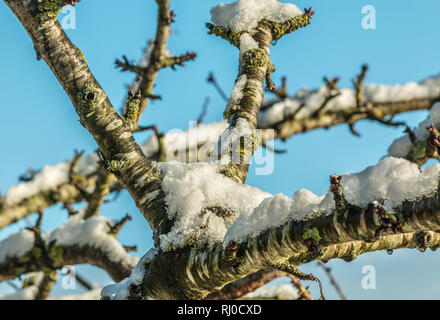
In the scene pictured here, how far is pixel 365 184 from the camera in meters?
1.34

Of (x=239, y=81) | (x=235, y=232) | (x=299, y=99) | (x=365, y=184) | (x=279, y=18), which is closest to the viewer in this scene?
(x=365, y=184)

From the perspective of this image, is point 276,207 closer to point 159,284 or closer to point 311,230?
point 311,230

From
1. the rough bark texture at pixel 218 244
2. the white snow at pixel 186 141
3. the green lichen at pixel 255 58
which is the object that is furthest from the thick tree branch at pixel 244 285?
the white snow at pixel 186 141

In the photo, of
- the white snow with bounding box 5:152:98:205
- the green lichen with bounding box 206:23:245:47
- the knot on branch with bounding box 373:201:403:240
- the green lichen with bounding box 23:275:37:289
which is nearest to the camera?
the knot on branch with bounding box 373:201:403:240

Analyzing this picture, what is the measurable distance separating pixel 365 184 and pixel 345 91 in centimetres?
505

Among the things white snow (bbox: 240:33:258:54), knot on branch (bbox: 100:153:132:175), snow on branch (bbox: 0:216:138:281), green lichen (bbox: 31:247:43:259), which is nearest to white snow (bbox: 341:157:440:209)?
knot on branch (bbox: 100:153:132:175)

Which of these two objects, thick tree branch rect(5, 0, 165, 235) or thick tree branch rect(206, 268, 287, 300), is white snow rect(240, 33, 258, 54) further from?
thick tree branch rect(206, 268, 287, 300)

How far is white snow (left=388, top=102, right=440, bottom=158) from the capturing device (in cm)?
316

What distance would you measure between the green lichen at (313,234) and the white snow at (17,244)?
3305 mm

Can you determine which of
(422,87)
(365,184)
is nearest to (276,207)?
(365,184)

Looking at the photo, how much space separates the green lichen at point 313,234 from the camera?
1392mm

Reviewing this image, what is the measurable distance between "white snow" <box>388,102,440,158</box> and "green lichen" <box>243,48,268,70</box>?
1.53m

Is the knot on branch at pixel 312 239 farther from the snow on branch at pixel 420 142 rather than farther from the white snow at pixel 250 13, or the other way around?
the snow on branch at pixel 420 142

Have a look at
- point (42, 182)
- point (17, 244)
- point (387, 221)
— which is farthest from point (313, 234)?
point (42, 182)
